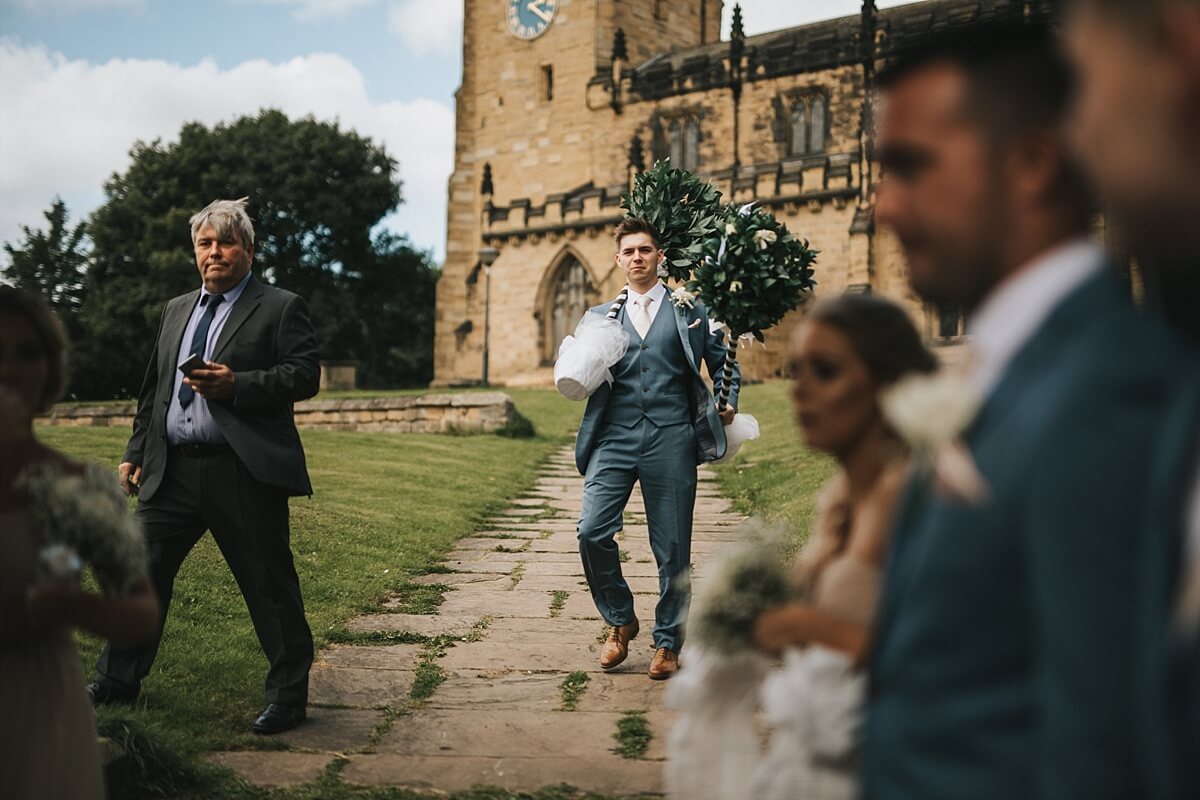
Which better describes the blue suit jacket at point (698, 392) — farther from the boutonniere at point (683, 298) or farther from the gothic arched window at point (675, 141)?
the gothic arched window at point (675, 141)

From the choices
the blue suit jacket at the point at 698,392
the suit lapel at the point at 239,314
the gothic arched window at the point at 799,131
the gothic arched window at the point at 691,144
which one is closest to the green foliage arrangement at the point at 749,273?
the blue suit jacket at the point at 698,392

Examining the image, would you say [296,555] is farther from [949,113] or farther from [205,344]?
[949,113]

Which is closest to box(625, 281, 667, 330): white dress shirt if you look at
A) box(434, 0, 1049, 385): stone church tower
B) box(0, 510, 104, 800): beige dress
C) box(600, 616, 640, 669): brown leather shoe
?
box(600, 616, 640, 669): brown leather shoe

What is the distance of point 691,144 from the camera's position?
128 ft

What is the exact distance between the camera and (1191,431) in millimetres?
1143

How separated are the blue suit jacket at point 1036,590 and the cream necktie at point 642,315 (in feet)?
13.8

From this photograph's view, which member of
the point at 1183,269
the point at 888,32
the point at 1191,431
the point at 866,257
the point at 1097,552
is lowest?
the point at 1097,552

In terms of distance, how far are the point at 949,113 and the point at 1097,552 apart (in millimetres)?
622

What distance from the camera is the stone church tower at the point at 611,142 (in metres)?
33.8

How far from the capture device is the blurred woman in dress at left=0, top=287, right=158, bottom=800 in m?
2.15

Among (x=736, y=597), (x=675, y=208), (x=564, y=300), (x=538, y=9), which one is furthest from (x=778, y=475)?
(x=538, y=9)

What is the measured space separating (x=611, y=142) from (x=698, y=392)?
3589 centimetres

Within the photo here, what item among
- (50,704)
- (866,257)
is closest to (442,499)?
(50,704)

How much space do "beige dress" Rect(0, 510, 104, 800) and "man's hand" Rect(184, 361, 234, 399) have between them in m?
2.36
